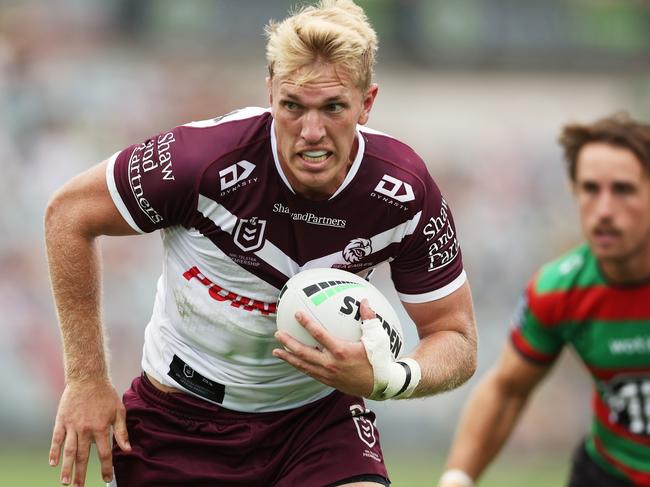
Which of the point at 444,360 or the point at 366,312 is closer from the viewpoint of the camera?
the point at 366,312

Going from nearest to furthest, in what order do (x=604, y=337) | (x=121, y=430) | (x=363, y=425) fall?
(x=604, y=337) < (x=121, y=430) < (x=363, y=425)

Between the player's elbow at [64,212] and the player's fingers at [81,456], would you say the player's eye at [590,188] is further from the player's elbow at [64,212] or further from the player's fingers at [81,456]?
the player's fingers at [81,456]

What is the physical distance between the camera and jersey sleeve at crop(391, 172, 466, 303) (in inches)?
220

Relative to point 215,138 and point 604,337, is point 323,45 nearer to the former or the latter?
point 215,138

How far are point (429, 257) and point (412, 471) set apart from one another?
8202mm

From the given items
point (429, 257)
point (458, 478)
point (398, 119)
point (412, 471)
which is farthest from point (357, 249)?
point (398, 119)

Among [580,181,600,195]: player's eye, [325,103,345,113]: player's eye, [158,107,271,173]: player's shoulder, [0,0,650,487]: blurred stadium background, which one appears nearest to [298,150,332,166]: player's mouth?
[325,103,345,113]: player's eye

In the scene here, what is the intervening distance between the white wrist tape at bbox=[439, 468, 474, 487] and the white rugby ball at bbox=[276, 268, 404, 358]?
→ 2.34ft

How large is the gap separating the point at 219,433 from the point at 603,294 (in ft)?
5.78

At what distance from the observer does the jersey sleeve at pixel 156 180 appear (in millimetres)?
5359

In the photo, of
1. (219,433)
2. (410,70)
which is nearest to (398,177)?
(219,433)

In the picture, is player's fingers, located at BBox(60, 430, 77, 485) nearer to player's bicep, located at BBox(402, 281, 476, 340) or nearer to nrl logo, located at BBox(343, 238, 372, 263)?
nrl logo, located at BBox(343, 238, 372, 263)

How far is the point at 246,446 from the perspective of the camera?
18.5 feet

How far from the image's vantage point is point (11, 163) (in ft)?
48.9
